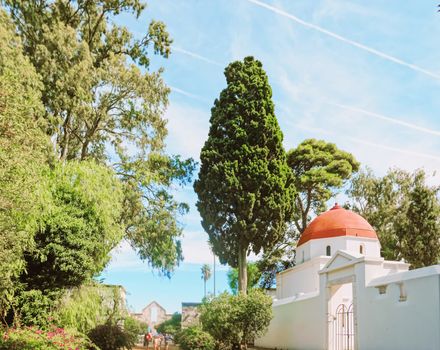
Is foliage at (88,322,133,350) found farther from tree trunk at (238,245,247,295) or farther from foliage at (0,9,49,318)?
tree trunk at (238,245,247,295)

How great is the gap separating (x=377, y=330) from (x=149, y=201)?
13601 millimetres

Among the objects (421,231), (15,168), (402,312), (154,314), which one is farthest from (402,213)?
(154,314)

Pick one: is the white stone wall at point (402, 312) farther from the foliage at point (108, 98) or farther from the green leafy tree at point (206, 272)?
the green leafy tree at point (206, 272)

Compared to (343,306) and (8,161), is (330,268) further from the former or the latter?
(8,161)

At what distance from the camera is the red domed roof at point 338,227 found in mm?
Result: 27453

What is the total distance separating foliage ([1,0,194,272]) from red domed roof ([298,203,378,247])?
8487mm

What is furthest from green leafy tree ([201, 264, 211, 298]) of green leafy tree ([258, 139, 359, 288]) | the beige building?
green leafy tree ([258, 139, 359, 288])

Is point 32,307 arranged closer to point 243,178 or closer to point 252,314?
point 252,314

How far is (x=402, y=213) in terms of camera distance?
3869cm

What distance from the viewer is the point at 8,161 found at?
11016mm

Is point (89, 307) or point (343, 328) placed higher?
point (89, 307)

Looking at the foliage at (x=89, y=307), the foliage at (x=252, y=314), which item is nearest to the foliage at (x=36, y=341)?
the foliage at (x=89, y=307)

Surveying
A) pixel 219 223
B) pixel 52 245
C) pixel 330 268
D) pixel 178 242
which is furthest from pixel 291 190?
pixel 52 245

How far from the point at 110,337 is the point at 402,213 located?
2747cm
